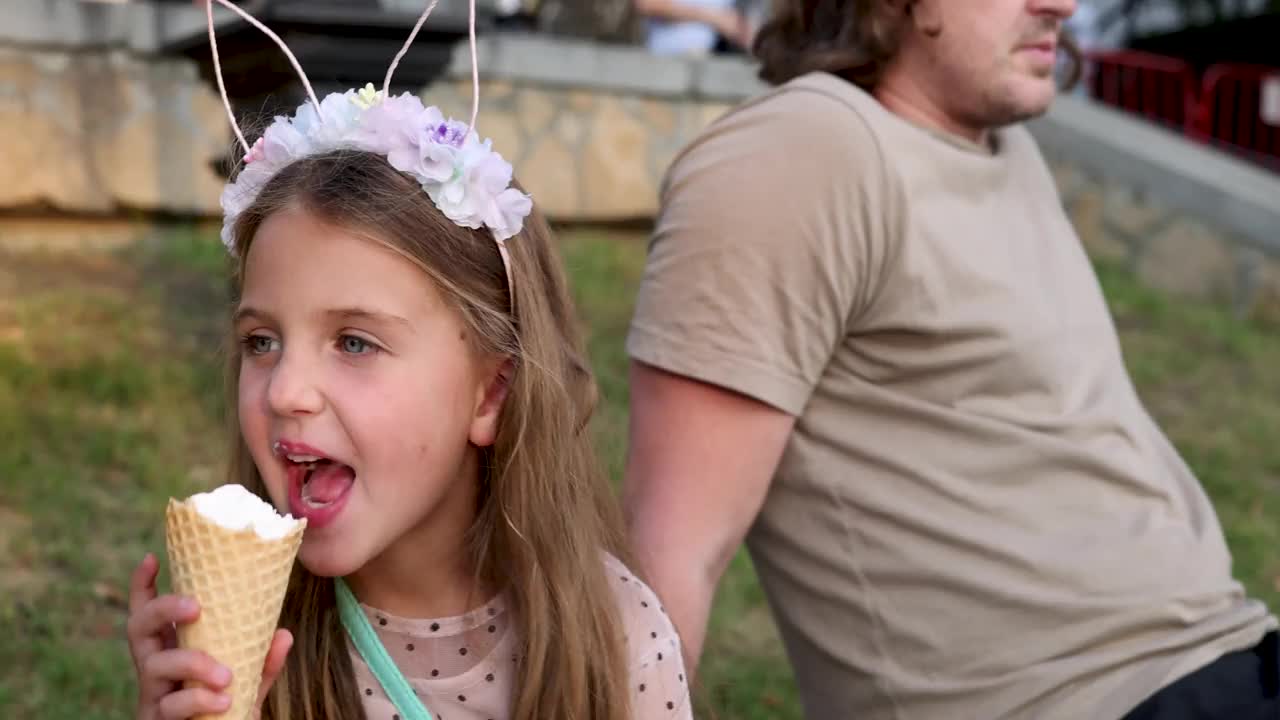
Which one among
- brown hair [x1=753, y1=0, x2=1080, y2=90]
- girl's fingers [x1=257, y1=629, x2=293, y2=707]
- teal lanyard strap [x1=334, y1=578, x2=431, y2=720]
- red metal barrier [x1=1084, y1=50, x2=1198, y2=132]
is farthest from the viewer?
red metal barrier [x1=1084, y1=50, x2=1198, y2=132]

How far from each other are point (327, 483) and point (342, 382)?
0.12 m

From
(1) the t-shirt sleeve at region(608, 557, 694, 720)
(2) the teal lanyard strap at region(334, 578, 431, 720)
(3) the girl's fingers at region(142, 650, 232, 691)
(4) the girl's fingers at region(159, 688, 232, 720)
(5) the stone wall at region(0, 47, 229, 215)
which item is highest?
(3) the girl's fingers at region(142, 650, 232, 691)

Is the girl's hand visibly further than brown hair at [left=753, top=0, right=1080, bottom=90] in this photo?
No

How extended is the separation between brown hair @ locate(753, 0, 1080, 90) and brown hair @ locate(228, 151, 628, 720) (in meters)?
0.82

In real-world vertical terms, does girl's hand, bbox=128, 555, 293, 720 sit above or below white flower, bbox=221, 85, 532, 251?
below

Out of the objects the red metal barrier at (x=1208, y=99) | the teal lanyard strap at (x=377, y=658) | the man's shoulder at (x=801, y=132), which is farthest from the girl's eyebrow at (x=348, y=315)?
the red metal barrier at (x=1208, y=99)

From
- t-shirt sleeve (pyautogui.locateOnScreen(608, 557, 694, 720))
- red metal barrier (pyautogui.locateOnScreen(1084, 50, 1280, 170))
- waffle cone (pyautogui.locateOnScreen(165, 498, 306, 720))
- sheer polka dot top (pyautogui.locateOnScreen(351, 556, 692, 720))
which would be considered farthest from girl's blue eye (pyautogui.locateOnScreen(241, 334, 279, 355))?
red metal barrier (pyautogui.locateOnScreen(1084, 50, 1280, 170))

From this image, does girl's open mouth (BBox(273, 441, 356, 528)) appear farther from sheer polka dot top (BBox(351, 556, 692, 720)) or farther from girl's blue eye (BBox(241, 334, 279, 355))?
sheer polka dot top (BBox(351, 556, 692, 720))

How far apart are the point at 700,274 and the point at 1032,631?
71cm

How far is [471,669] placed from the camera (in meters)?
1.94

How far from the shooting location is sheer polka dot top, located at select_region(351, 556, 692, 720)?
193cm

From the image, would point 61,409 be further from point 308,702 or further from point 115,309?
point 308,702

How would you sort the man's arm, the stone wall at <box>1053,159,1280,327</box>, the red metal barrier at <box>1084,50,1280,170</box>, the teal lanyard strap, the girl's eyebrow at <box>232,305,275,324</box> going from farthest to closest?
the red metal barrier at <box>1084,50,1280,170</box>, the stone wall at <box>1053,159,1280,327</box>, the man's arm, the teal lanyard strap, the girl's eyebrow at <box>232,305,275,324</box>

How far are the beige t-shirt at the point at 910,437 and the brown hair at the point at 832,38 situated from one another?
191mm
